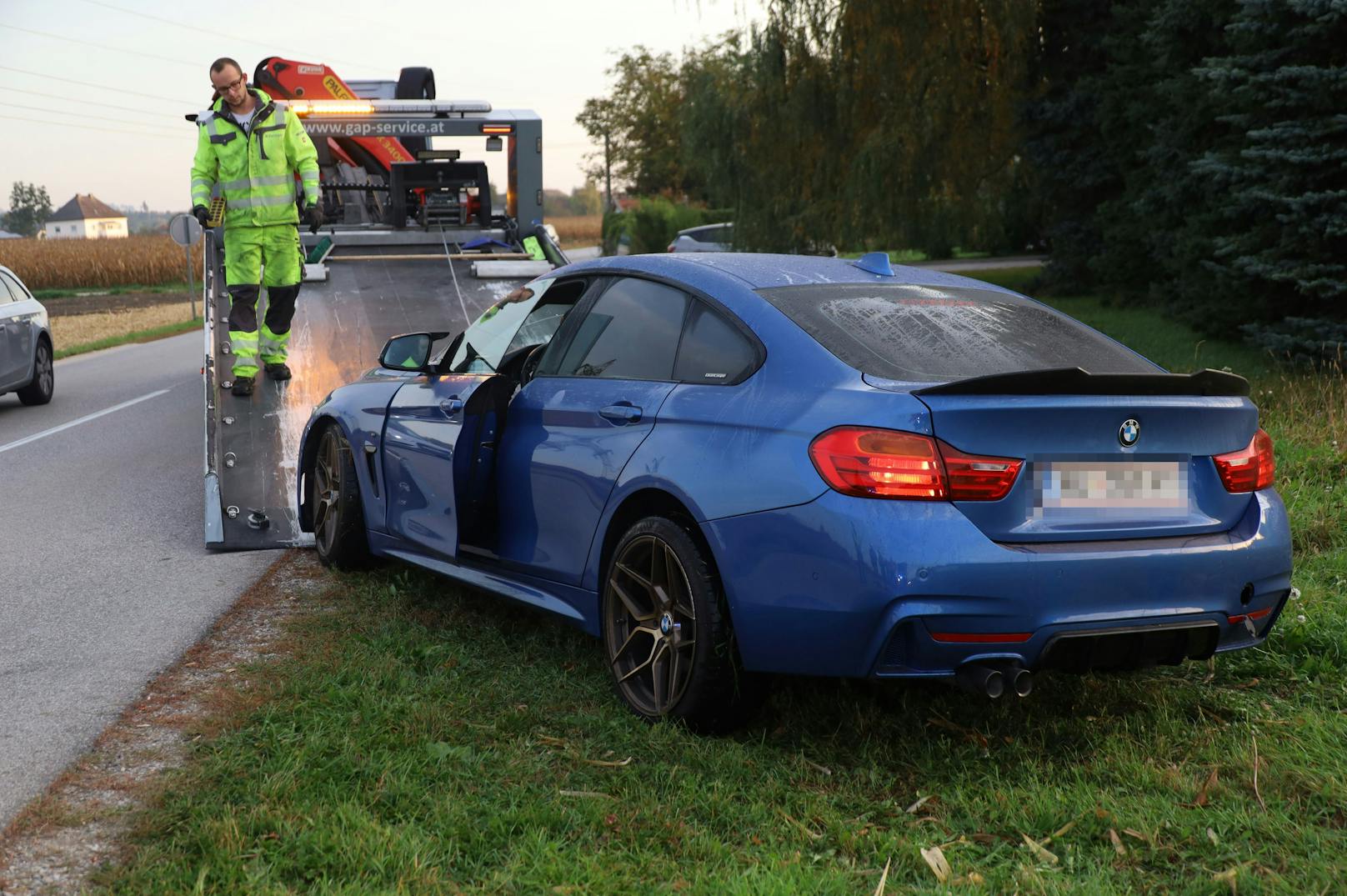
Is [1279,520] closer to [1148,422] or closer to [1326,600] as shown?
[1148,422]

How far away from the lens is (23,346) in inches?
554

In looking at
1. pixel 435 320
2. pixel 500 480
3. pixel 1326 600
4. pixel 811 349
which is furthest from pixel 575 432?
pixel 435 320

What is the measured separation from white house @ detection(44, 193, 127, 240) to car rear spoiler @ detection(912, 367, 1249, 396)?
187m

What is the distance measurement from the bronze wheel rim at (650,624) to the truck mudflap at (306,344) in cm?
334

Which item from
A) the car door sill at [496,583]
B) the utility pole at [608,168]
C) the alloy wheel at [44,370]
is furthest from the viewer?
the utility pole at [608,168]

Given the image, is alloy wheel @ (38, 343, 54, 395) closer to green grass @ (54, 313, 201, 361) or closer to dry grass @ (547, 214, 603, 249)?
green grass @ (54, 313, 201, 361)

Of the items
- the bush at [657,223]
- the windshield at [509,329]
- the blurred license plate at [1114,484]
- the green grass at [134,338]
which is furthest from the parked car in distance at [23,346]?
the bush at [657,223]

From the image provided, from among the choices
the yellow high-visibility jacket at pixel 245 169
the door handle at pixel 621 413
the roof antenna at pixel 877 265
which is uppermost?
the yellow high-visibility jacket at pixel 245 169

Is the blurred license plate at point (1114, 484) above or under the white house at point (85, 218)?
under

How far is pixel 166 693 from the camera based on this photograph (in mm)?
4766

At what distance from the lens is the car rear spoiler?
361 cm

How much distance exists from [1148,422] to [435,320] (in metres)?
7.35

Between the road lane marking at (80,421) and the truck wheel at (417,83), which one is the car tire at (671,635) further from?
the truck wheel at (417,83)

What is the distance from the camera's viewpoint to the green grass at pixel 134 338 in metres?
23.0
